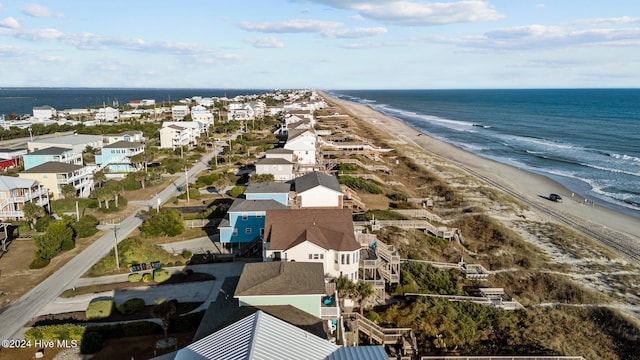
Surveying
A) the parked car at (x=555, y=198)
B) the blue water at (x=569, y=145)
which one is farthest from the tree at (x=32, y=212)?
the blue water at (x=569, y=145)

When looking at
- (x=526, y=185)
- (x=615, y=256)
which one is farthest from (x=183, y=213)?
(x=526, y=185)

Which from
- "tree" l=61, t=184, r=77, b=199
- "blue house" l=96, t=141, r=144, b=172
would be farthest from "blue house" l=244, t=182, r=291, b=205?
"blue house" l=96, t=141, r=144, b=172

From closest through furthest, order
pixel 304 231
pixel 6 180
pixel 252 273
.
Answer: pixel 252 273 → pixel 304 231 → pixel 6 180

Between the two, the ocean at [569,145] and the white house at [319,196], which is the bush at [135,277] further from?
the ocean at [569,145]

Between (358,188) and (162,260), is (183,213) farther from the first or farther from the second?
(358,188)

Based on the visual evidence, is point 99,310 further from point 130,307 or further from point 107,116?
point 107,116

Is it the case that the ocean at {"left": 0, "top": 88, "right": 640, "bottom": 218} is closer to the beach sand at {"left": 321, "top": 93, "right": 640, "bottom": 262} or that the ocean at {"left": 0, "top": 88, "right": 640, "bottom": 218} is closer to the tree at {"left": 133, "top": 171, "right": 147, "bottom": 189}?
the beach sand at {"left": 321, "top": 93, "right": 640, "bottom": 262}

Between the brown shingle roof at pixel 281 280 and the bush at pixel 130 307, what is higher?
the brown shingle roof at pixel 281 280
